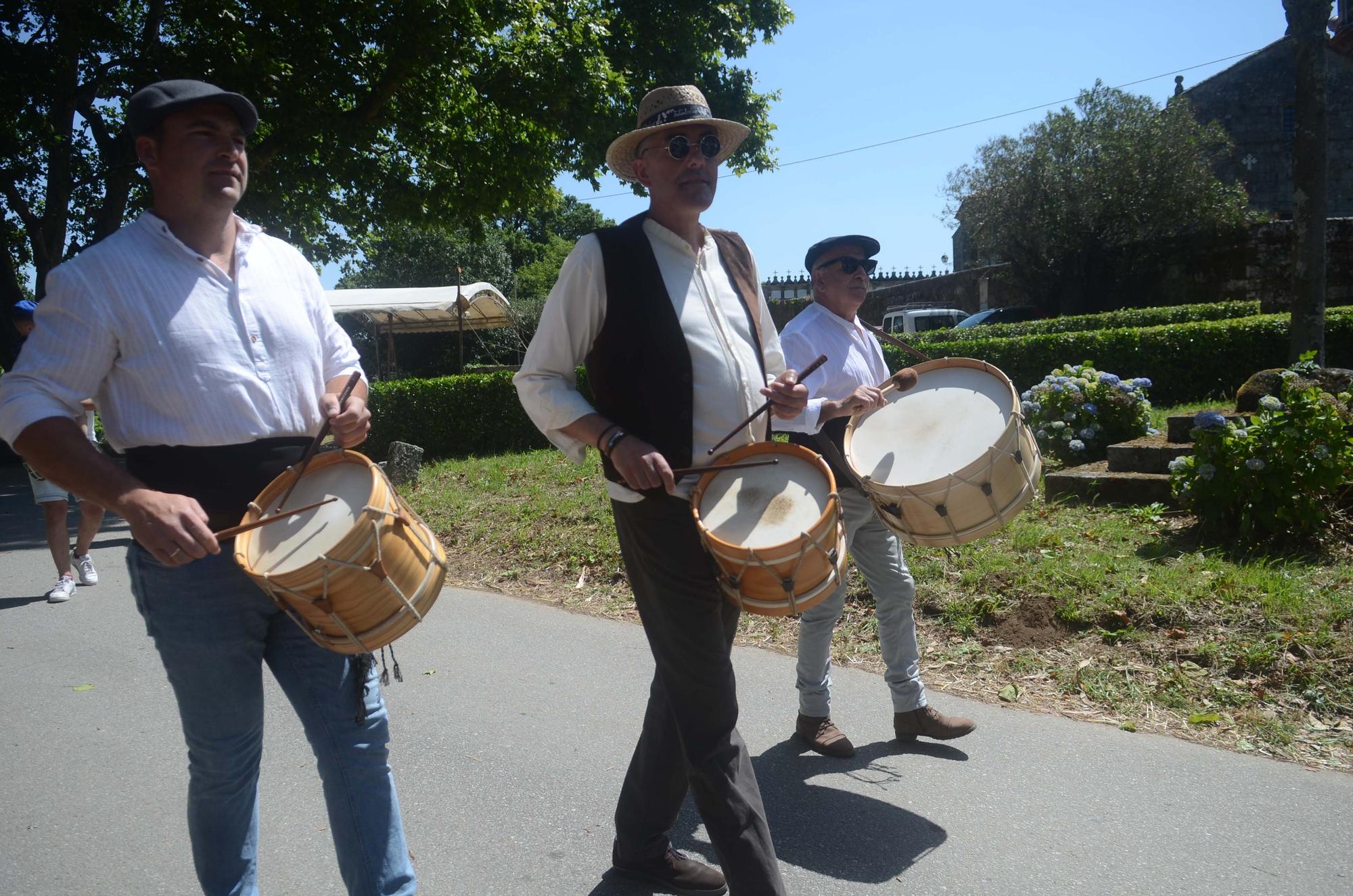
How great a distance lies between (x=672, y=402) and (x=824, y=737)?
190 cm

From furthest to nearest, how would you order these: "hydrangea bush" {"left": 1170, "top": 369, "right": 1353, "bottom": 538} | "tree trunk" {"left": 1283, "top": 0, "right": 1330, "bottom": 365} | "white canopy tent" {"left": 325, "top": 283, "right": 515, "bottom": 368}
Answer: "white canopy tent" {"left": 325, "top": 283, "right": 515, "bottom": 368} → "tree trunk" {"left": 1283, "top": 0, "right": 1330, "bottom": 365} → "hydrangea bush" {"left": 1170, "top": 369, "right": 1353, "bottom": 538}

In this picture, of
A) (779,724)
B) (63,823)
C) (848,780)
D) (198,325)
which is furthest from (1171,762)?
(63,823)

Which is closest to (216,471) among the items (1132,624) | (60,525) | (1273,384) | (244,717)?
(244,717)

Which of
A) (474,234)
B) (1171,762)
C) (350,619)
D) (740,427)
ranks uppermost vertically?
(474,234)

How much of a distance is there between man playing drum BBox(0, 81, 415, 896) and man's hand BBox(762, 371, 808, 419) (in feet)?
3.64

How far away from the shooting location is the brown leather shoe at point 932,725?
155 inches

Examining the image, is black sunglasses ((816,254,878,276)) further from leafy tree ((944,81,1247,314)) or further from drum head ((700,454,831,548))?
leafy tree ((944,81,1247,314))

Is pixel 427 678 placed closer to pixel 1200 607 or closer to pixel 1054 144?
pixel 1200 607

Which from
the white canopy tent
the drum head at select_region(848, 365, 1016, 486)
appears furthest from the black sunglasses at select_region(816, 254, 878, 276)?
the white canopy tent

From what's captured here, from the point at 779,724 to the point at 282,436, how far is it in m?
2.66

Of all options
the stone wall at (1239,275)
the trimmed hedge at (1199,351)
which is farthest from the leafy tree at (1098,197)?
the trimmed hedge at (1199,351)

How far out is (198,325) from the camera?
2305mm

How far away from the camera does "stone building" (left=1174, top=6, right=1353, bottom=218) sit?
2927 centimetres

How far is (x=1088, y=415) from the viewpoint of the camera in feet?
25.0
